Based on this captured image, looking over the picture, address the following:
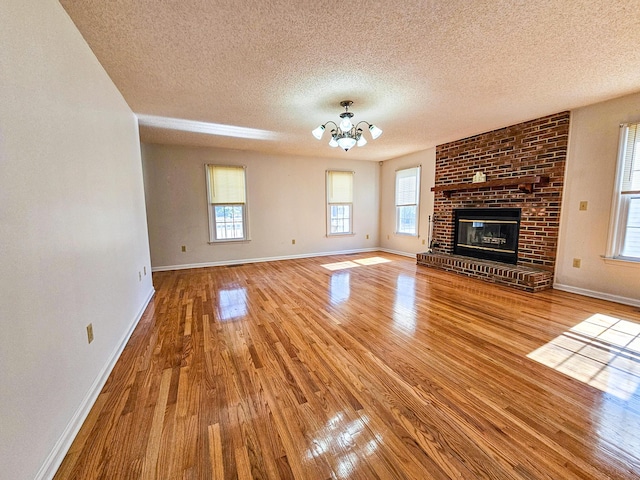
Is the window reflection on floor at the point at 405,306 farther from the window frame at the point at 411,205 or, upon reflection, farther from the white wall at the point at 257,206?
the white wall at the point at 257,206

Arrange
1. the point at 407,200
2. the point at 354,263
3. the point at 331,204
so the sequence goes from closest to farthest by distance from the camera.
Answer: the point at 354,263, the point at 407,200, the point at 331,204

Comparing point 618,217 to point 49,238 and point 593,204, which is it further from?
point 49,238

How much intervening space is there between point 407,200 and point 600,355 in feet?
15.2

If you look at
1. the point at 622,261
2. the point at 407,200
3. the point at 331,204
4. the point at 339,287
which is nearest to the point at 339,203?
the point at 331,204

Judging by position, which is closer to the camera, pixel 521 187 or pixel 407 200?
pixel 521 187

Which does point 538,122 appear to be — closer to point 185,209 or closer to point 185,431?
point 185,431

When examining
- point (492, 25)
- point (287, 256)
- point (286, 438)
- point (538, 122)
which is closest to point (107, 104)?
point (286, 438)

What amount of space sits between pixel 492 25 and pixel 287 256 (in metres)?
5.26

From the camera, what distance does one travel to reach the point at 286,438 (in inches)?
53.1

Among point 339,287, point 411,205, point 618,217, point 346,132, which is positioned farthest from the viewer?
point 411,205

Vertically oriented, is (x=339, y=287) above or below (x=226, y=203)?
below

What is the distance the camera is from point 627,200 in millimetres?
3088

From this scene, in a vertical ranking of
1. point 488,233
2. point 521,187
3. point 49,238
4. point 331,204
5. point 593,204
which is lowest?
point 488,233

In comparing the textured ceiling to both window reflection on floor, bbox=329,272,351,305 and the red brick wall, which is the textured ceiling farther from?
window reflection on floor, bbox=329,272,351,305
